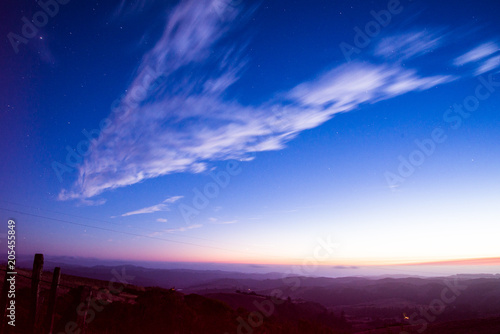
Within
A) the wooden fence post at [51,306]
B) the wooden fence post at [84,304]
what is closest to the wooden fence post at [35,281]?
the wooden fence post at [51,306]

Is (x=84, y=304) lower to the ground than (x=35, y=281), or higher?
lower

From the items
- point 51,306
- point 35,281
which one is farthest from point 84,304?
point 35,281

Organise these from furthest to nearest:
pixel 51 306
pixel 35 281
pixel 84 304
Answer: pixel 35 281 < pixel 84 304 < pixel 51 306

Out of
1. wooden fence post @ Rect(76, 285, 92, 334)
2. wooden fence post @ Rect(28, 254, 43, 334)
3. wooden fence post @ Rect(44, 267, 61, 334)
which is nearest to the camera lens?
wooden fence post @ Rect(44, 267, 61, 334)

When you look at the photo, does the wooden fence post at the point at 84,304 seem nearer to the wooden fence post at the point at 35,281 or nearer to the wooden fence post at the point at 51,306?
the wooden fence post at the point at 51,306

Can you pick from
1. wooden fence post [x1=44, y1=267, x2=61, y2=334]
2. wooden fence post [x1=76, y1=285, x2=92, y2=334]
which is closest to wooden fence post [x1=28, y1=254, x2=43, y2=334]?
wooden fence post [x1=44, y1=267, x2=61, y2=334]

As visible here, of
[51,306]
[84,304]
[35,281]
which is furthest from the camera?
[35,281]

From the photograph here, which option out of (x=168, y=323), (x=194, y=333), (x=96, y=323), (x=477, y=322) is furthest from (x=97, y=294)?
(x=477, y=322)

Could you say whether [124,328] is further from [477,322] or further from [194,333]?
[477,322]

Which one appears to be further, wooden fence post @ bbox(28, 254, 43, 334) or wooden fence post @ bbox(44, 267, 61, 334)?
wooden fence post @ bbox(28, 254, 43, 334)

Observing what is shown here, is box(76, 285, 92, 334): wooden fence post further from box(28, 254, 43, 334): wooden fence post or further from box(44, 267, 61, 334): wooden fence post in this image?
box(28, 254, 43, 334): wooden fence post

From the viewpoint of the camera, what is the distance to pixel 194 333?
16562mm

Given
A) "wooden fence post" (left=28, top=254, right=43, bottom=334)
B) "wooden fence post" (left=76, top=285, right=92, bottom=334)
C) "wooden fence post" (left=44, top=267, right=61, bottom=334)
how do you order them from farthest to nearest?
"wooden fence post" (left=28, top=254, right=43, bottom=334) → "wooden fence post" (left=76, top=285, right=92, bottom=334) → "wooden fence post" (left=44, top=267, right=61, bottom=334)

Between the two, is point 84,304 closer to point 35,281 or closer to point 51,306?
point 51,306
